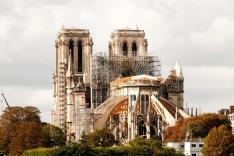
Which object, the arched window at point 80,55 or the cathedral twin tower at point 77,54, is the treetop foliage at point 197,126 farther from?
the arched window at point 80,55

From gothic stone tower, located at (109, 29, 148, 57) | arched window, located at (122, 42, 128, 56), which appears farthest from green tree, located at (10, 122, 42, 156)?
arched window, located at (122, 42, 128, 56)

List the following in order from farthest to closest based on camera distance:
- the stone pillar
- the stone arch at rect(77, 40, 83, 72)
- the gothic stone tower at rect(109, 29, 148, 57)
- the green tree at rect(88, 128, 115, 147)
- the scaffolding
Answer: the stone arch at rect(77, 40, 83, 72) → the stone pillar → the gothic stone tower at rect(109, 29, 148, 57) → the scaffolding → the green tree at rect(88, 128, 115, 147)

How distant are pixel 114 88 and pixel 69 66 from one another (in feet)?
38.3

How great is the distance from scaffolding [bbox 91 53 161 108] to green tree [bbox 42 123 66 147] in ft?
68.5

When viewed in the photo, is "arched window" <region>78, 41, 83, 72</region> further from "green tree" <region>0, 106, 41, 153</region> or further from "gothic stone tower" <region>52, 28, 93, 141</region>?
"green tree" <region>0, 106, 41, 153</region>

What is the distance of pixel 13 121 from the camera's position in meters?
139

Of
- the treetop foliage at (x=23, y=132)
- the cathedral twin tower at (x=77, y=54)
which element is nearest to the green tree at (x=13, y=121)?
the treetop foliage at (x=23, y=132)

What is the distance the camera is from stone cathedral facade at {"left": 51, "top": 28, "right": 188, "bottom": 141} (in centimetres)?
14862

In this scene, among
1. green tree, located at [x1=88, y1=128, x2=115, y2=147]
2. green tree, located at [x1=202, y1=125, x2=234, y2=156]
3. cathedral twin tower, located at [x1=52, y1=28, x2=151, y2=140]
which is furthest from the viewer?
cathedral twin tower, located at [x1=52, y1=28, x2=151, y2=140]

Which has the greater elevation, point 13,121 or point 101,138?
point 13,121

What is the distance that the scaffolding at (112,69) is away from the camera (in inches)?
6496

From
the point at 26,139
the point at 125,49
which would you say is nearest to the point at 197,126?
the point at 26,139

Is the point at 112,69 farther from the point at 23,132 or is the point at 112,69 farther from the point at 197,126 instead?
the point at 23,132

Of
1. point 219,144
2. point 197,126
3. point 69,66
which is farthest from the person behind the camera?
point 69,66
